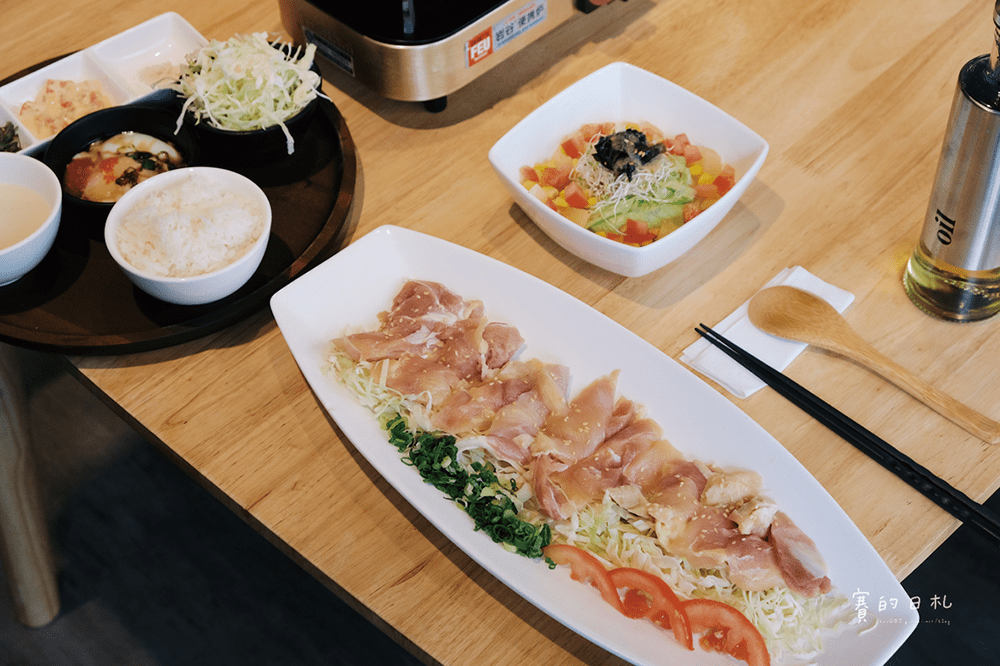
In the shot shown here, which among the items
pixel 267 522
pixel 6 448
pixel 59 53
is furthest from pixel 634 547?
pixel 59 53

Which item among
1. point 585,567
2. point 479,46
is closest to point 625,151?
point 479,46

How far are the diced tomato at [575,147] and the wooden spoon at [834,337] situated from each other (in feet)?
1.56

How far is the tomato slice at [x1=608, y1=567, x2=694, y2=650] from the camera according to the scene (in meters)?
1.16

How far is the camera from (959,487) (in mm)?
1369

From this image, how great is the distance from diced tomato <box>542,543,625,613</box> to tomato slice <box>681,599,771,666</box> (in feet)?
0.33

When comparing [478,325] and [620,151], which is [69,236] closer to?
[478,325]

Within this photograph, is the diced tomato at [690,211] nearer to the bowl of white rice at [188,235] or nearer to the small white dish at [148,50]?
the bowl of white rice at [188,235]

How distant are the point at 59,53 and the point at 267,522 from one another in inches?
56.6

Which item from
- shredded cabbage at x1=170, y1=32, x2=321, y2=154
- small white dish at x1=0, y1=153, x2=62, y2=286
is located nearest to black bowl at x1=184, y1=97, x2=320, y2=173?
shredded cabbage at x1=170, y1=32, x2=321, y2=154

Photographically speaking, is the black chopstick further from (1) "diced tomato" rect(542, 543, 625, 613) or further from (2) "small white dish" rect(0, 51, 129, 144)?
(2) "small white dish" rect(0, 51, 129, 144)

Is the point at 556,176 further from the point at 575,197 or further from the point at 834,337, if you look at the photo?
the point at 834,337

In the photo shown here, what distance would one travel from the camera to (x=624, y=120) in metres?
1.85

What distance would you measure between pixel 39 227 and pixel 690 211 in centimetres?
123

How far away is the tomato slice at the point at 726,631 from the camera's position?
1140 millimetres
